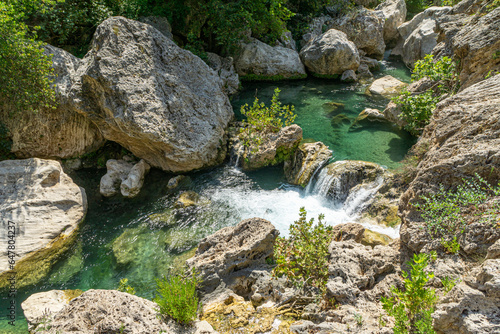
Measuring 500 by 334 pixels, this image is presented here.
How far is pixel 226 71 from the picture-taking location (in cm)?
1750

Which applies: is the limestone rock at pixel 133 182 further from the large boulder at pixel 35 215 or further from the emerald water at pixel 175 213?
the large boulder at pixel 35 215

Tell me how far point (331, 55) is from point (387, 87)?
165 inches

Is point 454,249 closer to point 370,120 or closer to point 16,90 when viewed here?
point 370,120

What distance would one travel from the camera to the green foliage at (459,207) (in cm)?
410

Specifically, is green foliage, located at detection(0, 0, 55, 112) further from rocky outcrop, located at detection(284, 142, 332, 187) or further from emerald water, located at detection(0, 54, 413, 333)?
rocky outcrop, located at detection(284, 142, 332, 187)

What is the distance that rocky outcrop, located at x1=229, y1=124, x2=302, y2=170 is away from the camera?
37.1 feet

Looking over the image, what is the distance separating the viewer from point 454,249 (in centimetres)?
415

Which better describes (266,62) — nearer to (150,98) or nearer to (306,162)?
(306,162)

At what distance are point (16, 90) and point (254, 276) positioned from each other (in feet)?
33.2

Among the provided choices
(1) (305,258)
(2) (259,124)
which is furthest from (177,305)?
(2) (259,124)

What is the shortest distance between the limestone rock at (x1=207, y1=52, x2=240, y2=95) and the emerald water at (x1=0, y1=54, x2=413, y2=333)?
5.64 metres

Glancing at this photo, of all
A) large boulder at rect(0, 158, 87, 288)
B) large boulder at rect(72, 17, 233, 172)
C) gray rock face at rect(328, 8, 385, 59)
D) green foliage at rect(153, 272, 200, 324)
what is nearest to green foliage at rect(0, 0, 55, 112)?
large boulder at rect(72, 17, 233, 172)

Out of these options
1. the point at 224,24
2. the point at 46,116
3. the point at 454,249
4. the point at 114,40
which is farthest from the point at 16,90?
the point at 454,249

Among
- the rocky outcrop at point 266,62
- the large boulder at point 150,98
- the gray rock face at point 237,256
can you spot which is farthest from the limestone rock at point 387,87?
the gray rock face at point 237,256
